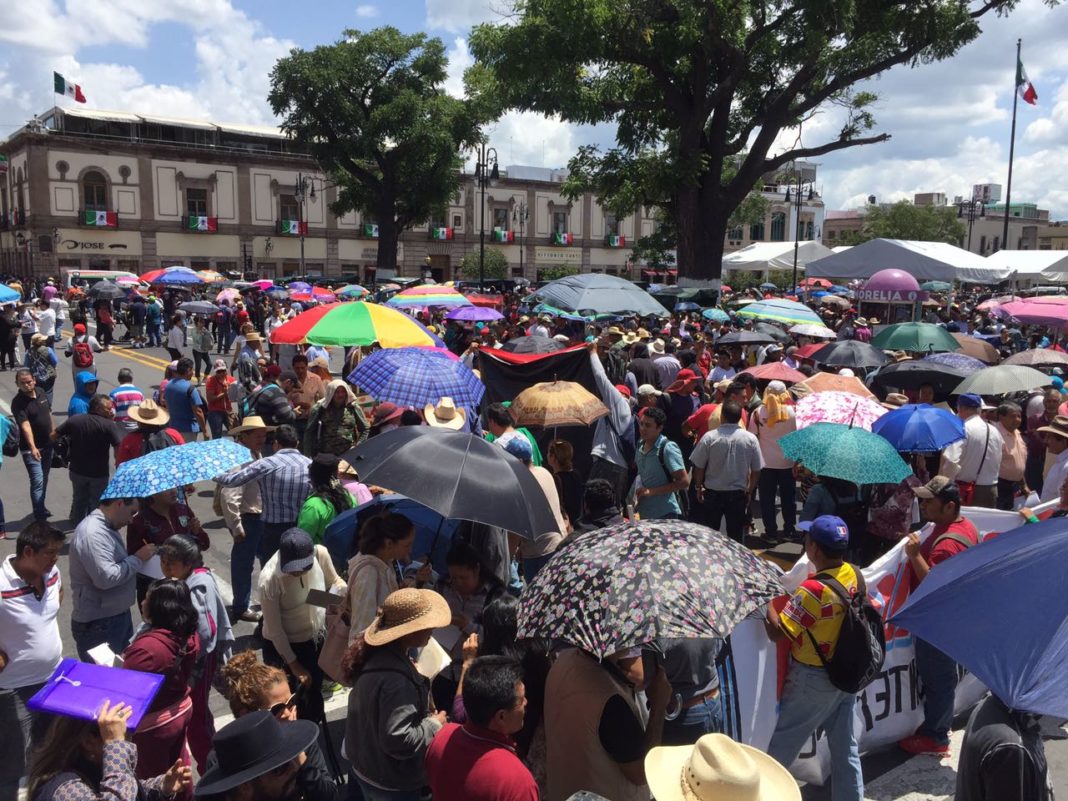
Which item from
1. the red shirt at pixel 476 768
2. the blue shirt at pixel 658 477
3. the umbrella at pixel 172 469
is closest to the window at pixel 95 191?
the umbrella at pixel 172 469

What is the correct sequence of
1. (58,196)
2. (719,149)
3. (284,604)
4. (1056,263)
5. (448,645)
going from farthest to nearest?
1. (58,196)
2. (719,149)
3. (1056,263)
4. (284,604)
5. (448,645)

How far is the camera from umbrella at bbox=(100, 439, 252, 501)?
15.7 ft

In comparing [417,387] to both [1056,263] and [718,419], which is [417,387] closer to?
[718,419]

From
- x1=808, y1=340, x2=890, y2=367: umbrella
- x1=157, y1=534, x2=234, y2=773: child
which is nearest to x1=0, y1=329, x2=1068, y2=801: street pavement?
x1=157, y1=534, x2=234, y2=773: child

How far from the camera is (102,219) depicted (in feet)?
167

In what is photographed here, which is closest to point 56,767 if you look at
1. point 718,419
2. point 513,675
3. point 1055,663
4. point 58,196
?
point 513,675

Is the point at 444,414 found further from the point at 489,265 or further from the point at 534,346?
the point at 489,265

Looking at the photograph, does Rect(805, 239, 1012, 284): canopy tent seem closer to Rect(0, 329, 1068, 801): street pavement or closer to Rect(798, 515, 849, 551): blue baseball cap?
Rect(0, 329, 1068, 801): street pavement

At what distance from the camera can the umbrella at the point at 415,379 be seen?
24.1 ft

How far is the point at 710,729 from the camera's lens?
12.9 feet

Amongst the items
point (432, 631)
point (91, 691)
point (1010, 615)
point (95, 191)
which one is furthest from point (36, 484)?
point (95, 191)

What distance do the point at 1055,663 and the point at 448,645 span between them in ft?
8.87

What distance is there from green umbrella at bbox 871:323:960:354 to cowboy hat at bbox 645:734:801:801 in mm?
10796

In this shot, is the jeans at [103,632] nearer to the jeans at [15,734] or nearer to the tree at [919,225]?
the jeans at [15,734]
